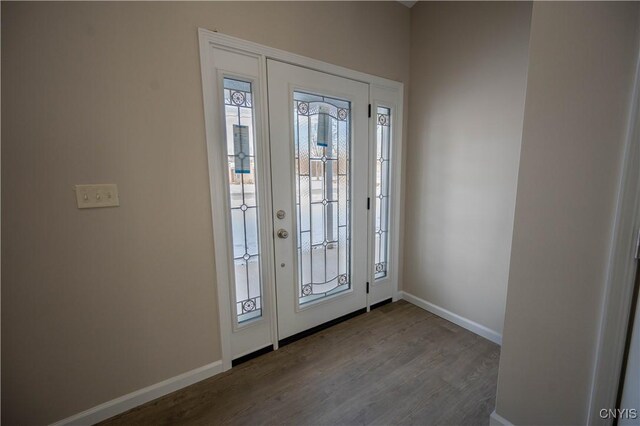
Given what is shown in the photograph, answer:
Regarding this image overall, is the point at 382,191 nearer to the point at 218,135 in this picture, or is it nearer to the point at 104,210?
the point at 218,135

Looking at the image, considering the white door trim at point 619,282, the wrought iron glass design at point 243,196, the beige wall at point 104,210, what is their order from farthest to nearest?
the wrought iron glass design at point 243,196, the beige wall at point 104,210, the white door trim at point 619,282

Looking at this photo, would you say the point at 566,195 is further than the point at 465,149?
No

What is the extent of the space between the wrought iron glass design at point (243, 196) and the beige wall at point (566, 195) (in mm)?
1504

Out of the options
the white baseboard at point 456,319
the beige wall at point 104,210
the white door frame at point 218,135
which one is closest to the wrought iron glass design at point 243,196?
the white door frame at point 218,135

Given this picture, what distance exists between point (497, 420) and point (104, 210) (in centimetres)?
232

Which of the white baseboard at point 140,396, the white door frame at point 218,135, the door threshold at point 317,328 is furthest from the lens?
the door threshold at point 317,328

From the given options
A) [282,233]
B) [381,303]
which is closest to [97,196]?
[282,233]

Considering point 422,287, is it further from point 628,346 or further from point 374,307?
point 628,346

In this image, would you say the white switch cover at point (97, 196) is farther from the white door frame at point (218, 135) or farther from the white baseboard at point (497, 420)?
the white baseboard at point (497, 420)

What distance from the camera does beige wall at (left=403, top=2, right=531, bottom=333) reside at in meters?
1.94

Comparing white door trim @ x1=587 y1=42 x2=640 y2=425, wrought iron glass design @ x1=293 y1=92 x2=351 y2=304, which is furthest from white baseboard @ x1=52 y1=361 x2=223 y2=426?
white door trim @ x1=587 y1=42 x2=640 y2=425

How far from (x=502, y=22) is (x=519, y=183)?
4.78 feet

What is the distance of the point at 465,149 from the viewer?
2.21 m

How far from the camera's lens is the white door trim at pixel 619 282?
927 millimetres
